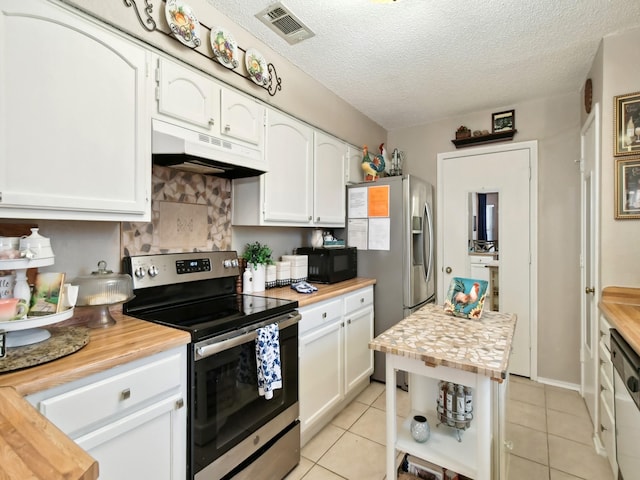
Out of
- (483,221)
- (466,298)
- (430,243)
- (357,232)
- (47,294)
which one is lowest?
(466,298)

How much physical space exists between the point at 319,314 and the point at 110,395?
1261 millimetres

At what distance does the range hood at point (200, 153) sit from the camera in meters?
1.52

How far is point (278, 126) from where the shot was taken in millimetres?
2236

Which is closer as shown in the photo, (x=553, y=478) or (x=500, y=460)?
(x=500, y=460)

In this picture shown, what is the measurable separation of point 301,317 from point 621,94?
2.32 meters

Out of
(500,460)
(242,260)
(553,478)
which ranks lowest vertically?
(553,478)

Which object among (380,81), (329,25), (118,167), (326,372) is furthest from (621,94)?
(118,167)

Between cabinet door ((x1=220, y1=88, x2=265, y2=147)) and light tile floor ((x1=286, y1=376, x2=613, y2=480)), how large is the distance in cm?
194

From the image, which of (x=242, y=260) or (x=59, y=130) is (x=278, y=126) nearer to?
(x=242, y=260)

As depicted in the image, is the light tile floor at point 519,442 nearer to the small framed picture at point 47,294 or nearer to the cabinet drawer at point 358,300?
the cabinet drawer at point 358,300

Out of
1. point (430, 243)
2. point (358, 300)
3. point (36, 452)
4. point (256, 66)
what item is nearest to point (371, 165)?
point (430, 243)

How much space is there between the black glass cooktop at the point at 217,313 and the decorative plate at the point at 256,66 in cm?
136

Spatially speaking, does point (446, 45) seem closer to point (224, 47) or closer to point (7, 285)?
point (224, 47)

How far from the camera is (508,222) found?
307 centimetres
